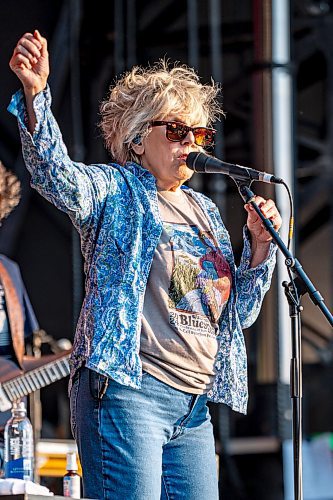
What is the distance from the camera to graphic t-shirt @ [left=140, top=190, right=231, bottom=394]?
2590 mm

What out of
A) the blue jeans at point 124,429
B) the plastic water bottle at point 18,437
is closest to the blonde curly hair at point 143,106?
the blue jeans at point 124,429

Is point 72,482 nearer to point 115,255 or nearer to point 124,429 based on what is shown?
point 124,429

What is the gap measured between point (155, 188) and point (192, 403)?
0.56 metres

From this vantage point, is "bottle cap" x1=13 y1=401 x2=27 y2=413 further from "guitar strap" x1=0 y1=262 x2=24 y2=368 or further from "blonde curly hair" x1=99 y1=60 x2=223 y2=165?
"blonde curly hair" x1=99 y1=60 x2=223 y2=165

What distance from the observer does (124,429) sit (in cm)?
251

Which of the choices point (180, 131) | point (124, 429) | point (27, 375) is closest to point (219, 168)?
point (180, 131)

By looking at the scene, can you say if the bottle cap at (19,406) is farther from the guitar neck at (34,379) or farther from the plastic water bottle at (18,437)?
the guitar neck at (34,379)

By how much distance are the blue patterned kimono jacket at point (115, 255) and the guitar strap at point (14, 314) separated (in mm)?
1645

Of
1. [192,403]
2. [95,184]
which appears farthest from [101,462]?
[95,184]

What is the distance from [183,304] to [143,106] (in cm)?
54

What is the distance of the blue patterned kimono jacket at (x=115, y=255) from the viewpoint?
96.6 inches

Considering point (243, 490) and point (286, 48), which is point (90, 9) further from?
point (243, 490)

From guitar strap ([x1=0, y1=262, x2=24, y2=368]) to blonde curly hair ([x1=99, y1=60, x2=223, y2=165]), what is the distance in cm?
159

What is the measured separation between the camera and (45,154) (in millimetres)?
2426
